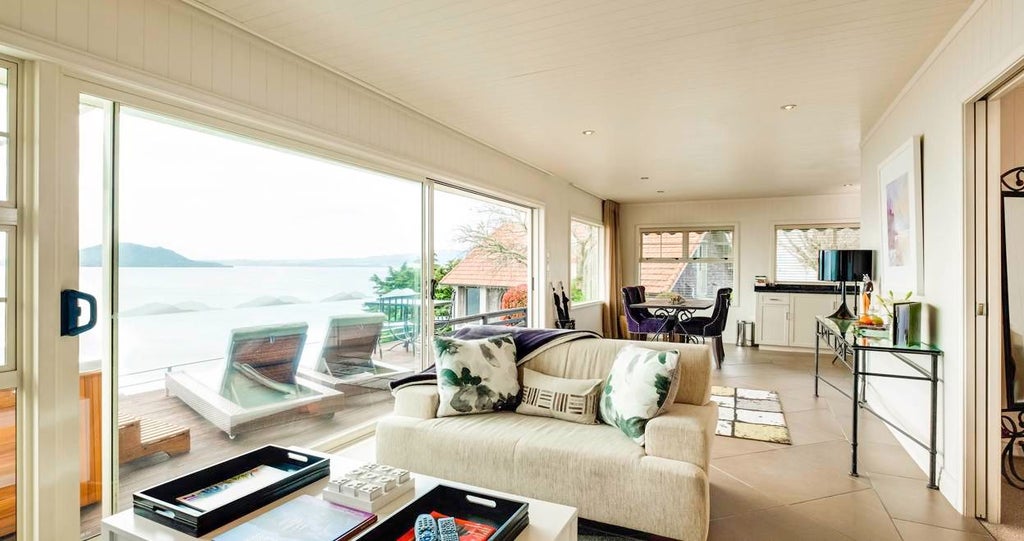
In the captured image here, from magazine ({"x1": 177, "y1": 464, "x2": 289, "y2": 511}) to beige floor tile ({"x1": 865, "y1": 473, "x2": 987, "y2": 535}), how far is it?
2795 millimetres

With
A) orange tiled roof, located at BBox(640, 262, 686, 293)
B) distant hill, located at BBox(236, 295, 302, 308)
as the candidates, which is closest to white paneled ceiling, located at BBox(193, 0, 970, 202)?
distant hill, located at BBox(236, 295, 302, 308)

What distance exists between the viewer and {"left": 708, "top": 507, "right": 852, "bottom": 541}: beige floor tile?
7.34 feet

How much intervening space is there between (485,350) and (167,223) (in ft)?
5.43


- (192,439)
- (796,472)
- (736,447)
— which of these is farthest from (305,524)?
(736,447)

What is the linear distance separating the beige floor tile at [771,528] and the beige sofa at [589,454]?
0.37 m

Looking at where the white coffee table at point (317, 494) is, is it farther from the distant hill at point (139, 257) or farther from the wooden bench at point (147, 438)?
the distant hill at point (139, 257)

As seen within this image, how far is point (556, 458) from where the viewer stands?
218 centimetres

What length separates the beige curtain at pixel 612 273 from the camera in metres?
8.05

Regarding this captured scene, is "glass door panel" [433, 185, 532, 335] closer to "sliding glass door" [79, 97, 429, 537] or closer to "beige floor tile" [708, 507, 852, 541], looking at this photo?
"sliding glass door" [79, 97, 429, 537]

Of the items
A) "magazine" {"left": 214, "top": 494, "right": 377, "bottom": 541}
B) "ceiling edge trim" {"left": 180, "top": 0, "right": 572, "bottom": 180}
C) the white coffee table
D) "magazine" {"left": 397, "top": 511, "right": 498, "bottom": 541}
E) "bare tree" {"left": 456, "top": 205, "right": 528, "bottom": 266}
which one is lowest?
the white coffee table

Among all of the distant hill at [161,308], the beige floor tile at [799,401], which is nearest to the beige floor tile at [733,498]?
the beige floor tile at [799,401]

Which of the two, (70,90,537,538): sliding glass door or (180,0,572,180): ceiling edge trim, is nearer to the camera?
(70,90,537,538): sliding glass door

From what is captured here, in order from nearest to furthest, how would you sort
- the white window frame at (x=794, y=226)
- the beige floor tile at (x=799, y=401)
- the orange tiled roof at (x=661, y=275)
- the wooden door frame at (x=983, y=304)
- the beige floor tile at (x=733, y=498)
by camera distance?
the wooden door frame at (x=983, y=304)
the beige floor tile at (x=733, y=498)
the beige floor tile at (x=799, y=401)
the white window frame at (x=794, y=226)
the orange tiled roof at (x=661, y=275)

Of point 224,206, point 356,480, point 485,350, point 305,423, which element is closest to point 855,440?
point 485,350
